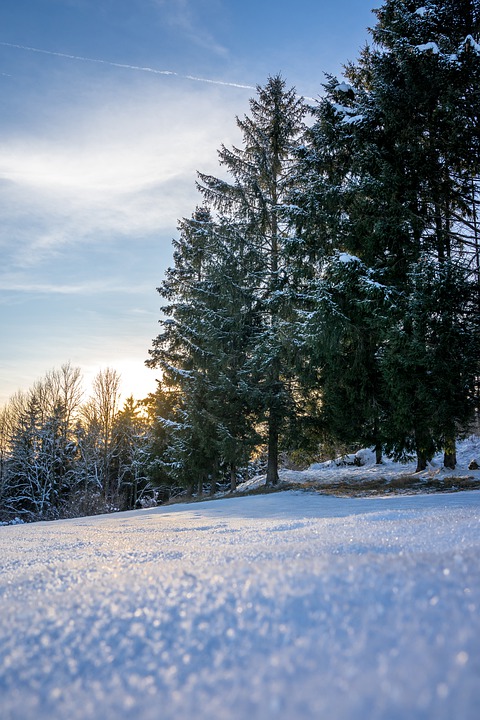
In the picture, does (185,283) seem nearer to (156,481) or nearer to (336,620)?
(156,481)

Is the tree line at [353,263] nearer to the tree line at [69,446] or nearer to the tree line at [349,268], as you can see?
the tree line at [349,268]

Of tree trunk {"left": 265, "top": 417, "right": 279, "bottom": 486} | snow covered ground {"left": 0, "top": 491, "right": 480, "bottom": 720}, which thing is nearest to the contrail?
tree trunk {"left": 265, "top": 417, "right": 279, "bottom": 486}

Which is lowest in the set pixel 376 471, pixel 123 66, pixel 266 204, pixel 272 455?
pixel 376 471

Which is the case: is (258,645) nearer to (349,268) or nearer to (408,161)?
(349,268)

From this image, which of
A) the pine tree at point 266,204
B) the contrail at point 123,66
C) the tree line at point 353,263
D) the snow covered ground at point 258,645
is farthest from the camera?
the contrail at point 123,66

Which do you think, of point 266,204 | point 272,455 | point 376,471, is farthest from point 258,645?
point 266,204

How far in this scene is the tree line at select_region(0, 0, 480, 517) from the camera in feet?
25.9

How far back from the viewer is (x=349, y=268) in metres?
8.20

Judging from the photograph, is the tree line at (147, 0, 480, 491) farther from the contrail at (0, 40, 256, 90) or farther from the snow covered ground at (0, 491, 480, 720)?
the snow covered ground at (0, 491, 480, 720)

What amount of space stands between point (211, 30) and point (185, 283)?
8724 mm

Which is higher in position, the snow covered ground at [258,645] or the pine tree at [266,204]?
the pine tree at [266,204]

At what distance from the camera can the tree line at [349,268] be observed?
7.89 meters

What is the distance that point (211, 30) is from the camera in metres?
13.9

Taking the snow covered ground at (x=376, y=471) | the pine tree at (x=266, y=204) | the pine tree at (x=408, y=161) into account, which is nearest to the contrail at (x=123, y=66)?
the pine tree at (x=266, y=204)
